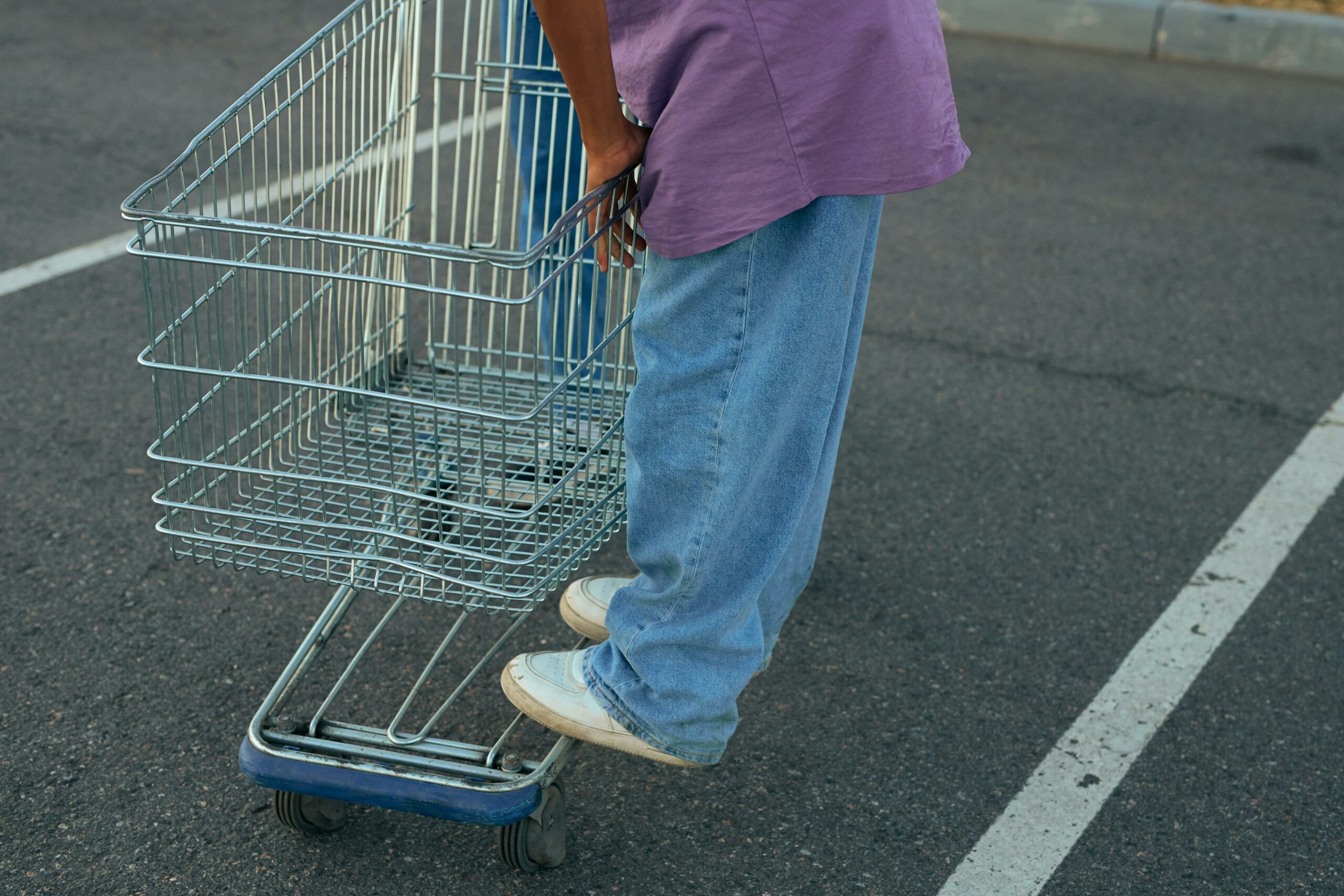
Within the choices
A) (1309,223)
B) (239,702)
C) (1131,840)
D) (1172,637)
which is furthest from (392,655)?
(1309,223)

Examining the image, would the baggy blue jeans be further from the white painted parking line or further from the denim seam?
the white painted parking line

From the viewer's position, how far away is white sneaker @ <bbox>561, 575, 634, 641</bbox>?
246 centimetres

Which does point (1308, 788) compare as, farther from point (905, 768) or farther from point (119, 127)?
point (119, 127)

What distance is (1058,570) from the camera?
10.3 feet

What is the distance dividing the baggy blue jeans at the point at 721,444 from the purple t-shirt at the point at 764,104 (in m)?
0.06

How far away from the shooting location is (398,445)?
86.8 inches

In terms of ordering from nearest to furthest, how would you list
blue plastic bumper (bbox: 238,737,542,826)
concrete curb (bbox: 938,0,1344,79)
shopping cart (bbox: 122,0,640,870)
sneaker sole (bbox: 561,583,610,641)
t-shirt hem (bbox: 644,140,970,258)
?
t-shirt hem (bbox: 644,140,970,258) → shopping cart (bbox: 122,0,640,870) → blue plastic bumper (bbox: 238,737,542,826) → sneaker sole (bbox: 561,583,610,641) → concrete curb (bbox: 938,0,1344,79)

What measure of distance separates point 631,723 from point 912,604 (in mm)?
1066

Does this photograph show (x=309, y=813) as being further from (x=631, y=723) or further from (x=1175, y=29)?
(x=1175, y=29)

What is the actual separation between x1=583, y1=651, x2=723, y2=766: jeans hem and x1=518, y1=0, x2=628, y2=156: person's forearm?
873 mm

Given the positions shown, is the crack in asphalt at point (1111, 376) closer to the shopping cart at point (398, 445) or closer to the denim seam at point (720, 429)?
the shopping cart at point (398, 445)

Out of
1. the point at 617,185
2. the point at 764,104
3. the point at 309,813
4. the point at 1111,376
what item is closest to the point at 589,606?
the point at 309,813

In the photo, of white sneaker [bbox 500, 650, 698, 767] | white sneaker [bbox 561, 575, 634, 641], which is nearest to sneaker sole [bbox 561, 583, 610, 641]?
white sneaker [bbox 561, 575, 634, 641]

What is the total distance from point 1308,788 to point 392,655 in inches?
71.7
